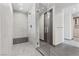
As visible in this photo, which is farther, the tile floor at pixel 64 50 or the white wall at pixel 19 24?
the white wall at pixel 19 24

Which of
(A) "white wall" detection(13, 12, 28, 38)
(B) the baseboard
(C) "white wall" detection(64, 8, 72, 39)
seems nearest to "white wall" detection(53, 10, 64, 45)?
(C) "white wall" detection(64, 8, 72, 39)

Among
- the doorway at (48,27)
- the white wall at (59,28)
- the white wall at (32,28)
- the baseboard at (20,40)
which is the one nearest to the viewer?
the white wall at (59,28)

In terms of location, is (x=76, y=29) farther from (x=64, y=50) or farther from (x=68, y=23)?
(x=64, y=50)

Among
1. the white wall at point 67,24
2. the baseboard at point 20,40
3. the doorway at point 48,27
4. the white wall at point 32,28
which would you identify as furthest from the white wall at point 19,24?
the white wall at point 67,24

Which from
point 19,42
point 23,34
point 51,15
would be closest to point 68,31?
point 51,15

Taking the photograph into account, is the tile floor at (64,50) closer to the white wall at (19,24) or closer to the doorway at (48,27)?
the doorway at (48,27)

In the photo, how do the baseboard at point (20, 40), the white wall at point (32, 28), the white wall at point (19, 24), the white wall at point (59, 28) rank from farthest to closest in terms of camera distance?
1. the white wall at point (32, 28)
2. the baseboard at point (20, 40)
3. the white wall at point (19, 24)
4. the white wall at point (59, 28)

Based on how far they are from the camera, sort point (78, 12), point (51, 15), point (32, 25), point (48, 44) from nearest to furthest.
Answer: point (78, 12) → point (51, 15) → point (48, 44) → point (32, 25)

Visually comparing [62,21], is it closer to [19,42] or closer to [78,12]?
[78,12]

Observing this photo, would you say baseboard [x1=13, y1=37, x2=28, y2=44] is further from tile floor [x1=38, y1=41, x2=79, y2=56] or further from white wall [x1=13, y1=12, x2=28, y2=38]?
tile floor [x1=38, y1=41, x2=79, y2=56]

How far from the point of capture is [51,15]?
1.83m

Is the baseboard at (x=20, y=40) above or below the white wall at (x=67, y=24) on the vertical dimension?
below

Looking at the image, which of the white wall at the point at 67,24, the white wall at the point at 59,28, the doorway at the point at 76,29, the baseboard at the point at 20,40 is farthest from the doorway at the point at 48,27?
the baseboard at the point at 20,40

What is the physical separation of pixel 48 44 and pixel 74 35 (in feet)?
2.34
